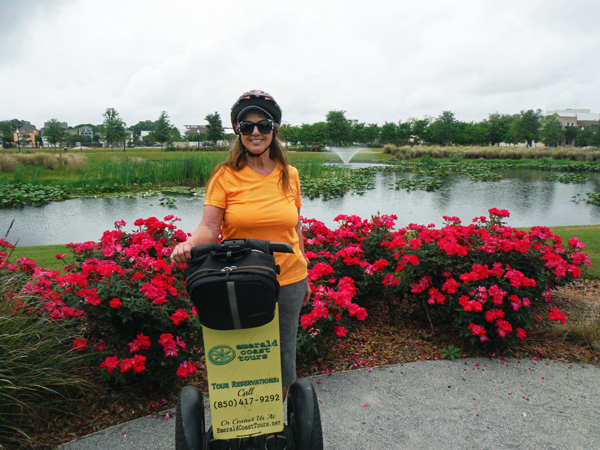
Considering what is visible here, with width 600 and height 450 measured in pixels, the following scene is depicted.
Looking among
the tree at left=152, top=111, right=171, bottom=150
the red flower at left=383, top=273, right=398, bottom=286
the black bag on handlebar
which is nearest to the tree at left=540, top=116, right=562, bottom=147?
the tree at left=152, top=111, right=171, bottom=150

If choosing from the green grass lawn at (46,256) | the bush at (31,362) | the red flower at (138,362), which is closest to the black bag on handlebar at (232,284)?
the red flower at (138,362)

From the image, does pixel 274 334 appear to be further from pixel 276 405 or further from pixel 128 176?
pixel 128 176

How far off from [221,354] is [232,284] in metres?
0.48

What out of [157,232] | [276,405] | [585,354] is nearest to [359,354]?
[276,405]

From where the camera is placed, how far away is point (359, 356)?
10.9ft

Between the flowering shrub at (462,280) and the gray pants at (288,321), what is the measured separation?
89 cm

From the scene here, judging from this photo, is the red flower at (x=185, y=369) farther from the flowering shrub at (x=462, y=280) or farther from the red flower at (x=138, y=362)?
the flowering shrub at (x=462, y=280)

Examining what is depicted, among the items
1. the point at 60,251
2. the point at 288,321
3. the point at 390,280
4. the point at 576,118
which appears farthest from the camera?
the point at 576,118

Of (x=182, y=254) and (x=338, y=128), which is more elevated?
(x=338, y=128)

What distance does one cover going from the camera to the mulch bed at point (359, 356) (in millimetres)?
2400

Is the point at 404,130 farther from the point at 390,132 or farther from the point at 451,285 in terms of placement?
→ the point at 451,285

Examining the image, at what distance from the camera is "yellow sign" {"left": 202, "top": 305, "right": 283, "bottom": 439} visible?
1.71 metres

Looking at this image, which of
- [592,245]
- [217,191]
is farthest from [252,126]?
[592,245]

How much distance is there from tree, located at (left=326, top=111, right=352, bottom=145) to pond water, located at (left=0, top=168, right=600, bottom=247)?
40.0m
